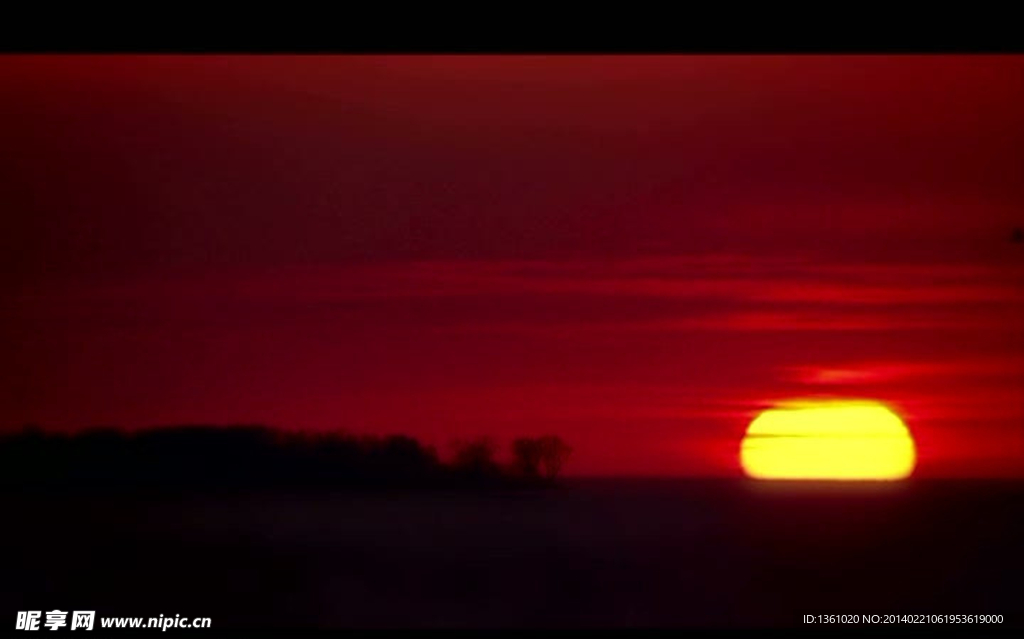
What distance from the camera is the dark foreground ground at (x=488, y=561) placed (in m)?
5.21

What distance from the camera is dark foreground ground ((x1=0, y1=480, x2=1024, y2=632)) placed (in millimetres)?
5207

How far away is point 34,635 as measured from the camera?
16.6 ft

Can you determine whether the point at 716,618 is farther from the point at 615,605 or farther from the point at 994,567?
the point at 994,567
